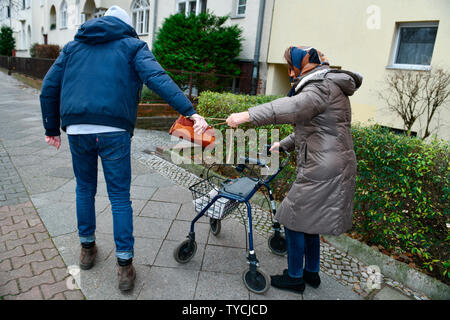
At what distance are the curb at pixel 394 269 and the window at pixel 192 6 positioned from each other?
10.9 metres

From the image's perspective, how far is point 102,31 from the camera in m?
2.26

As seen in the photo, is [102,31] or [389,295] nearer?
[102,31]

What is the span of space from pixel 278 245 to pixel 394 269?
108 cm

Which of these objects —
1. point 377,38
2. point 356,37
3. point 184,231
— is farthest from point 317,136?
point 356,37

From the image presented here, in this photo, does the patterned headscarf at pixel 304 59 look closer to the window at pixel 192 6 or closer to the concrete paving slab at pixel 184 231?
the concrete paving slab at pixel 184 231

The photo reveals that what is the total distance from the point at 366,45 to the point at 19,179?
24.8ft

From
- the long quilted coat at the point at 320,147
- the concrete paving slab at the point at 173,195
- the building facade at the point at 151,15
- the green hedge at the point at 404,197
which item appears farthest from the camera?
the building facade at the point at 151,15

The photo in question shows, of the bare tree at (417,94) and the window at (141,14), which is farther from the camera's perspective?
the window at (141,14)

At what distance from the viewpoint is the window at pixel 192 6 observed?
12414mm

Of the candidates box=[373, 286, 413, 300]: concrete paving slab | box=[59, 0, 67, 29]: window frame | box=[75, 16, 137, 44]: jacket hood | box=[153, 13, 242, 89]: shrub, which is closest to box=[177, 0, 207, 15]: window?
box=[153, 13, 242, 89]: shrub

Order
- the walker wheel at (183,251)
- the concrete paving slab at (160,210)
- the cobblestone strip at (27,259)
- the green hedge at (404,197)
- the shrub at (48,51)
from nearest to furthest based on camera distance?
the cobblestone strip at (27,259) → the green hedge at (404,197) → the walker wheel at (183,251) → the concrete paving slab at (160,210) → the shrub at (48,51)

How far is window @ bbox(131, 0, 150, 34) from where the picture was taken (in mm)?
15336

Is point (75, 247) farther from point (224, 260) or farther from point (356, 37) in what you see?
point (356, 37)

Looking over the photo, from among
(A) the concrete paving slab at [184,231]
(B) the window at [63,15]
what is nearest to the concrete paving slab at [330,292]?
(A) the concrete paving slab at [184,231]
